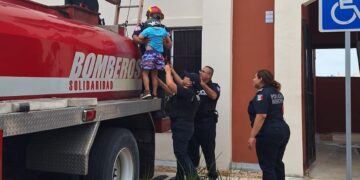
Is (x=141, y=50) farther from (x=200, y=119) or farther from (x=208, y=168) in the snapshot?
(x=208, y=168)

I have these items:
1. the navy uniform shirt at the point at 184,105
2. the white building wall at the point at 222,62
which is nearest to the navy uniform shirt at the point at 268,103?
the navy uniform shirt at the point at 184,105

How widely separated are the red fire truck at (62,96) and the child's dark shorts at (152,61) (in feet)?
1.25

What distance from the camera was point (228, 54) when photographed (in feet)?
25.7

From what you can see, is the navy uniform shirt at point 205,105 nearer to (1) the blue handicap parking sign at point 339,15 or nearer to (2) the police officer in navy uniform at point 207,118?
(2) the police officer in navy uniform at point 207,118

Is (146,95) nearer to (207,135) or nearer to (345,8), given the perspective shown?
(207,135)

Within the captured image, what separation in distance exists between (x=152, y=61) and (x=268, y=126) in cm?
169

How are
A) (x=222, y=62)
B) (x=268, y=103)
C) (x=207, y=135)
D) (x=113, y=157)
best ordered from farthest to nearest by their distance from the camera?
(x=222, y=62) → (x=207, y=135) → (x=268, y=103) → (x=113, y=157)

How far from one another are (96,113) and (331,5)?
8.94ft

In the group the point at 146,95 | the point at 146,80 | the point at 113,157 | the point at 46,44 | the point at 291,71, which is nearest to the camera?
the point at 46,44

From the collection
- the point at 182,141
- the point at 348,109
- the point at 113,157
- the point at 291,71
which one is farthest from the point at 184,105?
the point at 291,71

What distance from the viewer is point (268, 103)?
549 centimetres

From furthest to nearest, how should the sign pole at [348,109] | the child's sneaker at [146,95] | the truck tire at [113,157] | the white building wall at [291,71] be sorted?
the white building wall at [291,71], the child's sneaker at [146,95], the sign pole at [348,109], the truck tire at [113,157]

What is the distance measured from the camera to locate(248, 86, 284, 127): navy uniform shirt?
17.9 feet

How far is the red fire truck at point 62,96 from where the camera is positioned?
11.0ft
